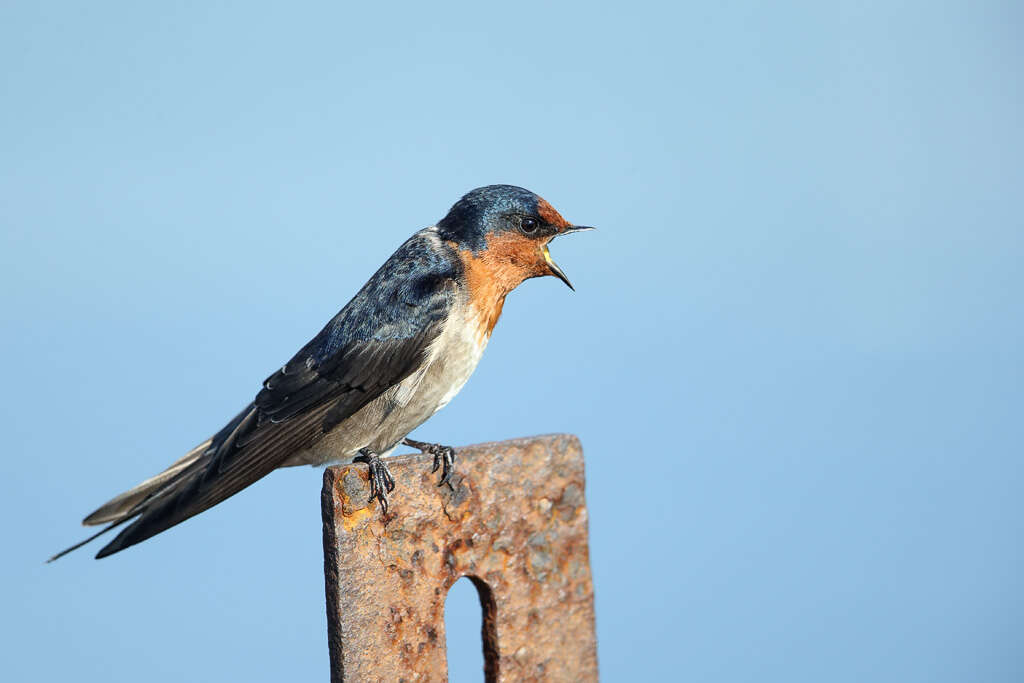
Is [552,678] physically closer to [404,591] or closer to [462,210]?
[404,591]

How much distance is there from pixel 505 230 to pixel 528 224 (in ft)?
0.29

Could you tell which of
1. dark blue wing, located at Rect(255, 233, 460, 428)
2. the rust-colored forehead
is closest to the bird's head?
the rust-colored forehead

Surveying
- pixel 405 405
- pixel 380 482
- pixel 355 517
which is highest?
pixel 405 405

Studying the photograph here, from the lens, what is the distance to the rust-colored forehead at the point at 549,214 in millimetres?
3845

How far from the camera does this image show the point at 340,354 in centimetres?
373

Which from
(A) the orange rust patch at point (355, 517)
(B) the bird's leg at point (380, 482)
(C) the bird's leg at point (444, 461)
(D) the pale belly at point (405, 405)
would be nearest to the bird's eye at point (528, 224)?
(D) the pale belly at point (405, 405)

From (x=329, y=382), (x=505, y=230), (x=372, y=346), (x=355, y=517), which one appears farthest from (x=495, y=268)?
(x=355, y=517)

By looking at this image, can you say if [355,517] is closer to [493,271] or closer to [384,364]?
[384,364]

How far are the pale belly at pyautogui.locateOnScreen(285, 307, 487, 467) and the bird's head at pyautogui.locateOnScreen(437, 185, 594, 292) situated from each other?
250mm

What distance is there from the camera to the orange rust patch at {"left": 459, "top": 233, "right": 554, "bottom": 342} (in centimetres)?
380

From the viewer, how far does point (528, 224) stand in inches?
152

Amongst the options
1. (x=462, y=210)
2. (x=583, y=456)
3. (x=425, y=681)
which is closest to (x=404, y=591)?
(x=425, y=681)

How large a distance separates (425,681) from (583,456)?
87 cm

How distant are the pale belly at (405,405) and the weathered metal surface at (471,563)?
0.43 meters
